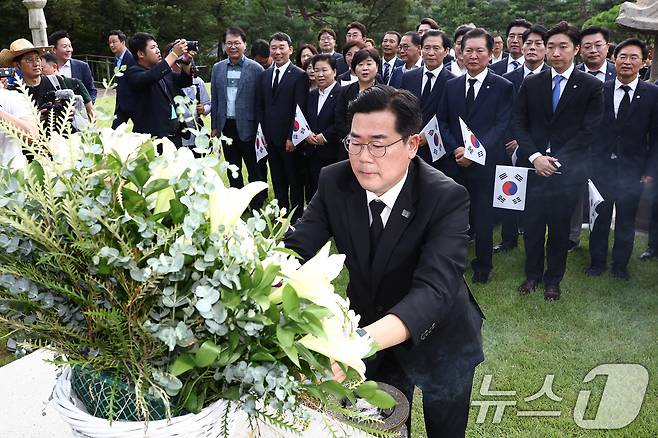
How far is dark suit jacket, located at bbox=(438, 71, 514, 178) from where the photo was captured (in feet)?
16.2

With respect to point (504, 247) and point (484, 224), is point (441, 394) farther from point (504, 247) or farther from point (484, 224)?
point (504, 247)

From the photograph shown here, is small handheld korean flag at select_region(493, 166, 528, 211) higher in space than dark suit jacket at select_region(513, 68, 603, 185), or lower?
lower

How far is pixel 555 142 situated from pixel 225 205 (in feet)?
13.3

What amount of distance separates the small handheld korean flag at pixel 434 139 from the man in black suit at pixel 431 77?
104 millimetres

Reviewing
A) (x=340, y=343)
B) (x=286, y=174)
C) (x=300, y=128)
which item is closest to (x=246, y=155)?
(x=286, y=174)

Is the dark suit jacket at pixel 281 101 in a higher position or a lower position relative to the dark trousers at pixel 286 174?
higher

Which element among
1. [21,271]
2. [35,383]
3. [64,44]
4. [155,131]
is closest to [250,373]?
[21,271]

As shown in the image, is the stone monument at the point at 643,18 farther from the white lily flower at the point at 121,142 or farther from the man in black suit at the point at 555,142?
the white lily flower at the point at 121,142

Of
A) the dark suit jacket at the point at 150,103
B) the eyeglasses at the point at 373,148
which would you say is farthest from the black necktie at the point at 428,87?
the eyeglasses at the point at 373,148

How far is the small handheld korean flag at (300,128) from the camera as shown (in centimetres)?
611

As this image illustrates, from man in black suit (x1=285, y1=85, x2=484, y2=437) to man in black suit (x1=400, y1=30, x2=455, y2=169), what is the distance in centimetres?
334

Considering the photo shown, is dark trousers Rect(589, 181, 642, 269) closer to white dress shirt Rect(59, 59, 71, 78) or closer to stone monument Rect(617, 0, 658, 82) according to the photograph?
stone monument Rect(617, 0, 658, 82)

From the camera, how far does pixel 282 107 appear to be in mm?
6422

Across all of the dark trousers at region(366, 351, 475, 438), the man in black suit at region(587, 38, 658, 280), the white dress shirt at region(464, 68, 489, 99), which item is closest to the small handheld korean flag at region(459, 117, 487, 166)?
the white dress shirt at region(464, 68, 489, 99)
